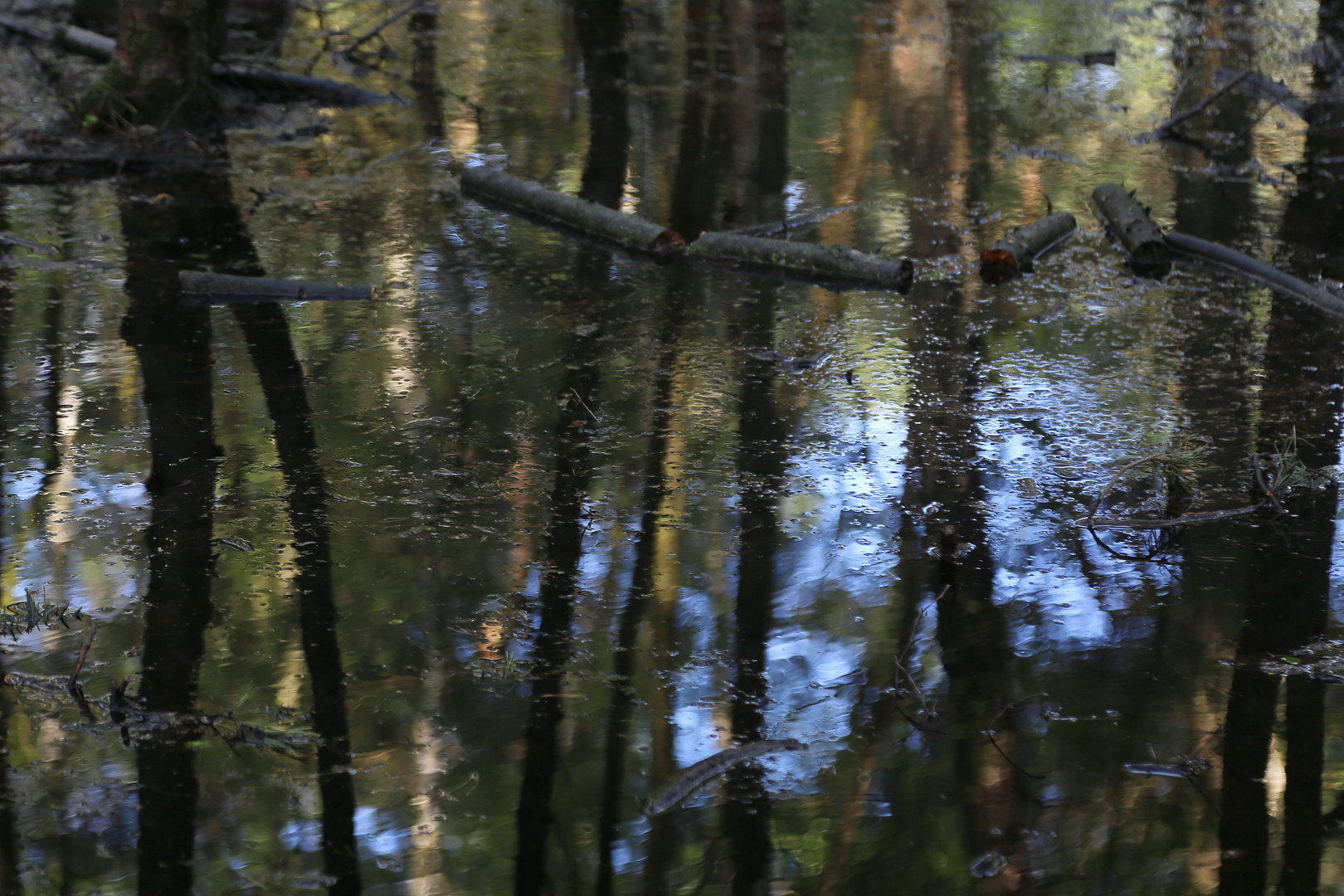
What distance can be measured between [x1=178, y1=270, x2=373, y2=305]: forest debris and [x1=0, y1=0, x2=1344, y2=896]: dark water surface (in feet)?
0.49

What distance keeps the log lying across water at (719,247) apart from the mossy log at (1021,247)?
64 cm

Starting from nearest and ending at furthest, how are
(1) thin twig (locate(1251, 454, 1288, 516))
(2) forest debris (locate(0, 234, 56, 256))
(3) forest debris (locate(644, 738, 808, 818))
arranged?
(3) forest debris (locate(644, 738, 808, 818)) < (1) thin twig (locate(1251, 454, 1288, 516)) < (2) forest debris (locate(0, 234, 56, 256))

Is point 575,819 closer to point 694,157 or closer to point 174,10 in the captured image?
point 694,157

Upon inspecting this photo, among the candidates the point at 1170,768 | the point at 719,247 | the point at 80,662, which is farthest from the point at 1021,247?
the point at 80,662

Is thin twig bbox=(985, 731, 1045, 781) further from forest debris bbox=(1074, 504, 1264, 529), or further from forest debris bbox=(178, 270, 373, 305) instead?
forest debris bbox=(178, 270, 373, 305)

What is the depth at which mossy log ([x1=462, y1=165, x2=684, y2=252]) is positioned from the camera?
9.81 m

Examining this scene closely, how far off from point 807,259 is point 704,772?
5.98 meters

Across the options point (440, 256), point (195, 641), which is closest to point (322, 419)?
point (195, 641)

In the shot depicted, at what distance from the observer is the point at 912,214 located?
1104 centimetres

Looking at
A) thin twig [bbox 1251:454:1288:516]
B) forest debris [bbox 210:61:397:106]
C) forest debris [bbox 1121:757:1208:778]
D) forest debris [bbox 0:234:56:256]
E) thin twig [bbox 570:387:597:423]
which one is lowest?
forest debris [bbox 1121:757:1208:778]

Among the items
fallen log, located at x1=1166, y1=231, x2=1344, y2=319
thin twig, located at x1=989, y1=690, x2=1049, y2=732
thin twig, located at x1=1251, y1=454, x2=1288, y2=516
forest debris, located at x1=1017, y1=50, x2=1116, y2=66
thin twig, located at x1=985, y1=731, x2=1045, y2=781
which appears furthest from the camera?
forest debris, located at x1=1017, y1=50, x2=1116, y2=66

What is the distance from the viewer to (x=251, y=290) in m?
8.56

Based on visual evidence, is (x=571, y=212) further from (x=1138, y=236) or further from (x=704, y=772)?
(x=704, y=772)

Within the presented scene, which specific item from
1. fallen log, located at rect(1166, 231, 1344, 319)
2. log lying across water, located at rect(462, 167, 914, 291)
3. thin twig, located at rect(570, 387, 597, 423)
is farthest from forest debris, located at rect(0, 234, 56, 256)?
fallen log, located at rect(1166, 231, 1344, 319)
